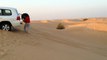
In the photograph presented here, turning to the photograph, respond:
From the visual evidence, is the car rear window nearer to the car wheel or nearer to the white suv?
the white suv

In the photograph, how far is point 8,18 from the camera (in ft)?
55.8

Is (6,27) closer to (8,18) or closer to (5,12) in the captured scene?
(8,18)

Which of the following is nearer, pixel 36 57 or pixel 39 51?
pixel 36 57

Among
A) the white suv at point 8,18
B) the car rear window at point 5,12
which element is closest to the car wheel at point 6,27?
A: the white suv at point 8,18

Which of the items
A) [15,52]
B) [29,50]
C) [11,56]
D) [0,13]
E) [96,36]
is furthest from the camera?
[96,36]

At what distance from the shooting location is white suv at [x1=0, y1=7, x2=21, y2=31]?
1692cm

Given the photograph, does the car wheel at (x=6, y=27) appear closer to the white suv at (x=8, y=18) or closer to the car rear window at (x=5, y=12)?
the white suv at (x=8, y=18)

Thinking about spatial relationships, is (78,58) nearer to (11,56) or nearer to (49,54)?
(49,54)

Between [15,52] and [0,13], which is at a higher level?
[0,13]

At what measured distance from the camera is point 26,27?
1852cm

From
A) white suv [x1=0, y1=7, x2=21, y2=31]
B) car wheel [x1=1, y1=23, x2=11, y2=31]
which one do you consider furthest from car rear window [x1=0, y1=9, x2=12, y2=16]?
car wheel [x1=1, y1=23, x2=11, y2=31]

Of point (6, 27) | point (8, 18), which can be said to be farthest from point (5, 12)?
point (6, 27)

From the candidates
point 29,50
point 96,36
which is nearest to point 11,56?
point 29,50

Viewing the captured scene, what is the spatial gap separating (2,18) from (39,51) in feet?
19.6
